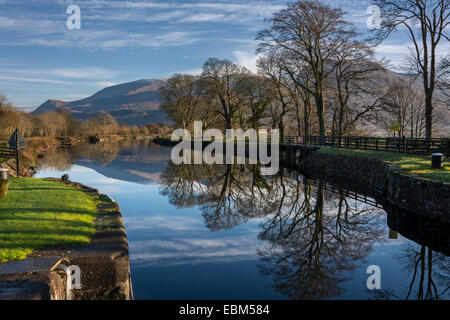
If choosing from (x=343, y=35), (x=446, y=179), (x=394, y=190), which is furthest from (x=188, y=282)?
(x=343, y=35)

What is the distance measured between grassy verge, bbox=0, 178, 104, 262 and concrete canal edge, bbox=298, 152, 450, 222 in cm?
1165

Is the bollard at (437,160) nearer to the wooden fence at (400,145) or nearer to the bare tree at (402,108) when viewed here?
the wooden fence at (400,145)

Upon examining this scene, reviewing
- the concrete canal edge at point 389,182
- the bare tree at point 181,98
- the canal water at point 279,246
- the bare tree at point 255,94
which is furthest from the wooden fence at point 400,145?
the bare tree at point 181,98

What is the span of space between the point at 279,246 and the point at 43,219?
7.00 metres

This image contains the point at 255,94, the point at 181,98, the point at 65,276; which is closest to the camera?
the point at 65,276

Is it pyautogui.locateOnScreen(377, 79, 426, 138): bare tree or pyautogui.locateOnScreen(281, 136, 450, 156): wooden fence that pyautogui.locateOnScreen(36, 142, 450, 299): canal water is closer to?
pyautogui.locateOnScreen(281, 136, 450, 156): wooden fence

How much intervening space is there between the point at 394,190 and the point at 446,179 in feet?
9.92

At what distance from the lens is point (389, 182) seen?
54.6 ft

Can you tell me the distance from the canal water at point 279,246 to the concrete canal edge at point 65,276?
29.1 inches

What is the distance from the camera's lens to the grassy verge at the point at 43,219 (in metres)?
7.86

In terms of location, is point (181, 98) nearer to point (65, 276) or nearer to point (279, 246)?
point (279, 246)

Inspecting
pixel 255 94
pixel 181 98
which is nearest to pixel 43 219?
pixel 255 94

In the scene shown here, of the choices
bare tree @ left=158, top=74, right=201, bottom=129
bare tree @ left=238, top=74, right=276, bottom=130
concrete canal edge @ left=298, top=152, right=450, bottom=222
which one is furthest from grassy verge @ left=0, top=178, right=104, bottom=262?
bare tree @ left=158, top=74, right=201, bottom=129
